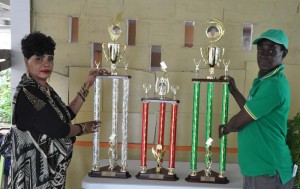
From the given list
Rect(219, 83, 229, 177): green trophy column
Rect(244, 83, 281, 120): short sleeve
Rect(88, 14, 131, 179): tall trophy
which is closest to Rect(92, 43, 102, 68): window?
Rect(88, 14, 131, 179): tall trophy

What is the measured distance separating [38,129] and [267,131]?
1044mm

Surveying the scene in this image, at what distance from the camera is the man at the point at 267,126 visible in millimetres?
1564

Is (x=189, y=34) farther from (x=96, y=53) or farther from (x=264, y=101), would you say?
(x=264, y=101)

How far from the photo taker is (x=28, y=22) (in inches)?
91.3

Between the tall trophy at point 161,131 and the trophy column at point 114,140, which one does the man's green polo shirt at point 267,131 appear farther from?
the trophy column at point 114,140

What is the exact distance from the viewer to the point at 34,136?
1684 millimetres

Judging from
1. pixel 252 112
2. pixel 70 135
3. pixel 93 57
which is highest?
pixel 93 57

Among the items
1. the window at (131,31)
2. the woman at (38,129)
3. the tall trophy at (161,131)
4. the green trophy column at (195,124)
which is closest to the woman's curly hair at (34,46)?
the woman at (38,129)

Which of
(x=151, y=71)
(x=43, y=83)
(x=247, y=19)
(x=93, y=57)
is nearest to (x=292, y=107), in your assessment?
(x=247, y=19)

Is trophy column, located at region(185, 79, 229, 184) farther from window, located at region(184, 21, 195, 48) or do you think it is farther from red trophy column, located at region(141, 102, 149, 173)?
window, located at region(184, 21, 195, 48)

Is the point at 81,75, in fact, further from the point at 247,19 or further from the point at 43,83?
the point at 247,19

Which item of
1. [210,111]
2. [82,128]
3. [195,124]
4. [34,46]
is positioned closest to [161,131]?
[195,124]

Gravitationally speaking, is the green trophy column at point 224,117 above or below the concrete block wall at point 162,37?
below

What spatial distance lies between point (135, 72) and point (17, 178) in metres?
1.03
